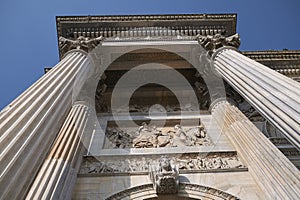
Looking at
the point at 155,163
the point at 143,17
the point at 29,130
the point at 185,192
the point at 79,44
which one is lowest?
the point at 29,130

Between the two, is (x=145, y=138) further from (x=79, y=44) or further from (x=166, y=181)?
(x=79, y=44)

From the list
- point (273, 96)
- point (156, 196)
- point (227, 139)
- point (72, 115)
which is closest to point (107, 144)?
point (72, 115)

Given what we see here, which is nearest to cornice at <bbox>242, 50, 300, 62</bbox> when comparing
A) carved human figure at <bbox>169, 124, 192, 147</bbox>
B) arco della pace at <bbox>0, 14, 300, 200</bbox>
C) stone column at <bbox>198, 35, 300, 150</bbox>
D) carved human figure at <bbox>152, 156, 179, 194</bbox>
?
arco della pace at <bbox>0, 14, 300, 200</bbox>

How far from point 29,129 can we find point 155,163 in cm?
353

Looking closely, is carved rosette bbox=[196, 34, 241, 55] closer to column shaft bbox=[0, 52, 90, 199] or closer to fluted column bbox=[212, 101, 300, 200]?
fluted column bbox=[212, 101, 300, 200]

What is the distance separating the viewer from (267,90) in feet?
17.4

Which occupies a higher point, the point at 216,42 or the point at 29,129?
the point at 216,42

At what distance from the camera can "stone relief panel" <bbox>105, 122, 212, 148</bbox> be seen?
8.44 metres

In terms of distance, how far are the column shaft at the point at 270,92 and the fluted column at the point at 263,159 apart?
3.64ft

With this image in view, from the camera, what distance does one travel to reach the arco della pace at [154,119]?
14.9 feet

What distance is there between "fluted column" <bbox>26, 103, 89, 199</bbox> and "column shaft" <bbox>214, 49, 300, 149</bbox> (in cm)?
373

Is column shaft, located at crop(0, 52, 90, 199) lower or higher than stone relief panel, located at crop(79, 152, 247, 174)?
lower

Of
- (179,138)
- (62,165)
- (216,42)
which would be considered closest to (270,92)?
(179,138)

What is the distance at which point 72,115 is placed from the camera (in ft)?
25.8
